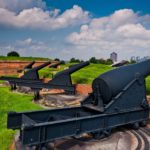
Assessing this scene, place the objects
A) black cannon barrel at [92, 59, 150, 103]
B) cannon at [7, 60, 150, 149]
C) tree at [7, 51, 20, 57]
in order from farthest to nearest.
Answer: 1. tree at [7, 51, 20, 57]
2. black cannon barrel at [92, 59, 150, 103]
3. cannon at [7, 60, 150, 149]

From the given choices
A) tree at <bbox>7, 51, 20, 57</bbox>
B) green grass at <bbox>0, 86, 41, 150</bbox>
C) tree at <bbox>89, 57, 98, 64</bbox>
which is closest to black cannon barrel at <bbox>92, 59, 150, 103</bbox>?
green grass at <bbox>0, 86, 41, 150</bbox>

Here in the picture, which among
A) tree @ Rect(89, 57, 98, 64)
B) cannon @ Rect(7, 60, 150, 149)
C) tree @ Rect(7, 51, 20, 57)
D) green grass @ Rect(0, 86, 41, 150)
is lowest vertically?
green grass @ Rect(0, 86, 41, 150)

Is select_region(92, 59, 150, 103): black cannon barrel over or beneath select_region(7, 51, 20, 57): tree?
beneath

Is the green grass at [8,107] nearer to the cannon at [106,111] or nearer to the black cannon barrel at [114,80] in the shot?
the cannon at [106,111]

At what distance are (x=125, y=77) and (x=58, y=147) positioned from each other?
2791mm

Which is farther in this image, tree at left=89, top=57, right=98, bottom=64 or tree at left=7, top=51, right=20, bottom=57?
tree at left=7, top=51, right=20, bottom=57

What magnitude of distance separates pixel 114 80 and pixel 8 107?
23.9 ft

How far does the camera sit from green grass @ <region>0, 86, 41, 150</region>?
8.05 m

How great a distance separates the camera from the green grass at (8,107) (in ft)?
26.4

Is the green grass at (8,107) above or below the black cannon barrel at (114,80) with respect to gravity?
below

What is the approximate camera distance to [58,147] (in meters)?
6.12

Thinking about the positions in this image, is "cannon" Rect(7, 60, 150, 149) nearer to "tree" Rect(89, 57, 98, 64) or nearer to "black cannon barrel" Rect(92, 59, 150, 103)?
"black cannon barrel" Rect(92, 59, 150, 103)

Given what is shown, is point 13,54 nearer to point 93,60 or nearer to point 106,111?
point 93,60

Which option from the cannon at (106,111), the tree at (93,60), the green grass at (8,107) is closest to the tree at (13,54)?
the tree at (93,60)
